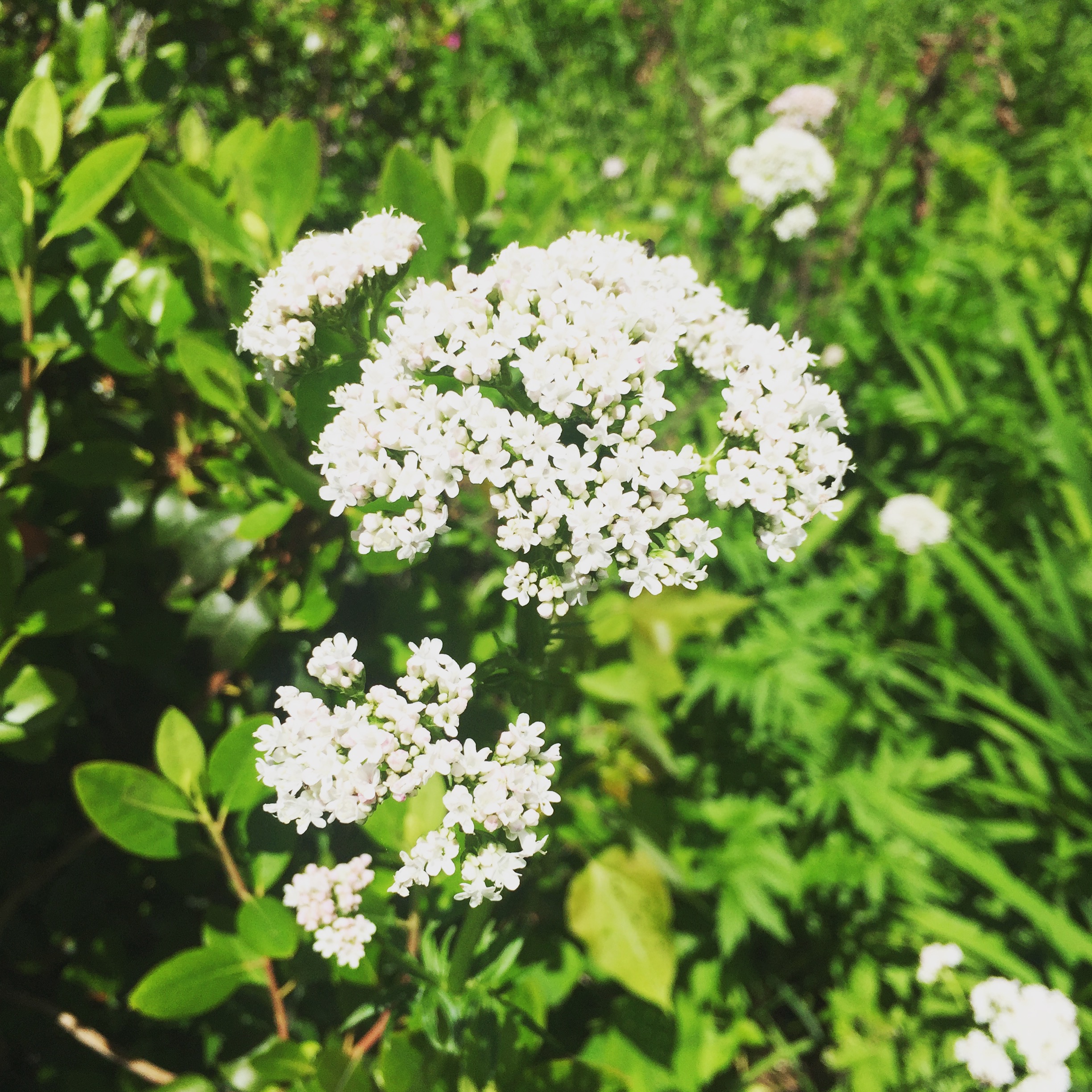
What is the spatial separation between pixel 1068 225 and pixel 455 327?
13.6ft

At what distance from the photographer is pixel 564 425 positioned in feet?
3.45

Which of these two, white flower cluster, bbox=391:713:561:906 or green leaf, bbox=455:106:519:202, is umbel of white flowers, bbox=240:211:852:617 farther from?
green leaf, bbox=455:106:519:202

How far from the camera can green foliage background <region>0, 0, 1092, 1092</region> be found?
1199mm

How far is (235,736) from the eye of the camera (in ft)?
3.92

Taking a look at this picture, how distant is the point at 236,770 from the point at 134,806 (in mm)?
146

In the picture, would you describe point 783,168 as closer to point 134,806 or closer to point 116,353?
point 116,353

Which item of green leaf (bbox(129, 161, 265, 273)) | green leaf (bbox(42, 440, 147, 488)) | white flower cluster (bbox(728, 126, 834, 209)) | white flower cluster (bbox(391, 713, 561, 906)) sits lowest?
white flower cluster (bbox(391, 713, 561, 906))

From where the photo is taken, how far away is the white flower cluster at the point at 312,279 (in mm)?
1000

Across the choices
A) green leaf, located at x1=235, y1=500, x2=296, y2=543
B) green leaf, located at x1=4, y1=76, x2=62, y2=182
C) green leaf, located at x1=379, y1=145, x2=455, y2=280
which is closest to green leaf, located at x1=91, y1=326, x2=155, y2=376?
green leaf, located at x1=4, y1=76, x2=62, y2=182

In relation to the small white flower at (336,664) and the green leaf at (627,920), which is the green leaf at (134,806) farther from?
the green leaf at (627,920)

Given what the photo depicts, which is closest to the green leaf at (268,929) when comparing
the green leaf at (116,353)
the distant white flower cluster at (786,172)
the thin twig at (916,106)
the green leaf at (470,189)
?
the green leaf at (116,353)

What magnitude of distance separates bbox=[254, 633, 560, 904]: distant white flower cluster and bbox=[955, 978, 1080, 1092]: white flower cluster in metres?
1.37

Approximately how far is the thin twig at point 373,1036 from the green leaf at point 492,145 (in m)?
1.43

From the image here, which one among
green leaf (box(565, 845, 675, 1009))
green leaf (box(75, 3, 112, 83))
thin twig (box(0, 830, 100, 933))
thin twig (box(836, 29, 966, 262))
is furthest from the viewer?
thin twig (box(836, 29, 966, 262))
